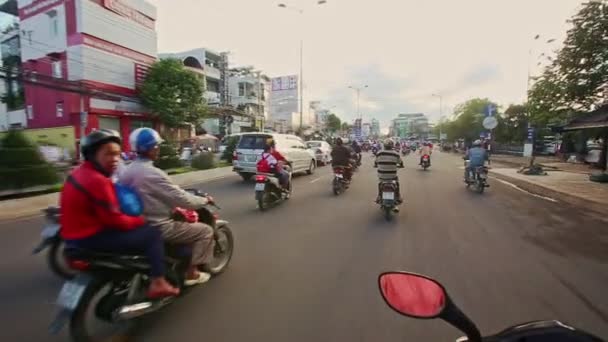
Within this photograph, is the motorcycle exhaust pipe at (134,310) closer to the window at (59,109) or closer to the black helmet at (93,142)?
the black helmet at (93,142)

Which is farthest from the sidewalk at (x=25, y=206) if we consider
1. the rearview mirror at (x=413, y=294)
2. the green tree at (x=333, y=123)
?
the green tree at (x=333, y=123)

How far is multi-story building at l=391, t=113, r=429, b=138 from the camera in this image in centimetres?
10486

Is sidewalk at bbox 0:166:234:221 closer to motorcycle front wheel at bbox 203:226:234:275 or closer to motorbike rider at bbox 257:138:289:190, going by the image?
motorbike rider at bbox 257:138:289:190

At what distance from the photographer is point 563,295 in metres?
3.60

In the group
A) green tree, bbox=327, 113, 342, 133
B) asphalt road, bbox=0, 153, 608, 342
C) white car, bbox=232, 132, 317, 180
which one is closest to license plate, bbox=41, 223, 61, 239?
asphalt road, bbox=0, 153, 608, 342

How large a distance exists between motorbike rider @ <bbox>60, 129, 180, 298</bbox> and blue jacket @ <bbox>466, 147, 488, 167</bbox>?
10853 millimetres

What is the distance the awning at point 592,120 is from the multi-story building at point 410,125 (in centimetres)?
8282

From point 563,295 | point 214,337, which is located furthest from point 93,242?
point 563,295

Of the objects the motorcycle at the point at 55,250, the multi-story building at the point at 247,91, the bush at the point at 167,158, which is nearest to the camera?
the motorcycle at the point at 55,250

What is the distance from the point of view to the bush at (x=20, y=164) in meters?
9.06

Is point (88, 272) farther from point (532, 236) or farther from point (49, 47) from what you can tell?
point (49, 47)

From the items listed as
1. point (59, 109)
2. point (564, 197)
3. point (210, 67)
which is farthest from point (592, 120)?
point (210, 67)

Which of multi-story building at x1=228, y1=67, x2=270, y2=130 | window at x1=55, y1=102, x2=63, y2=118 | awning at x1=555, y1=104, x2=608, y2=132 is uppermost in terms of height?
multi-story building at x1=228, y1=67, x2=270, y2=130

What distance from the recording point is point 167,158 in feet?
51.0
